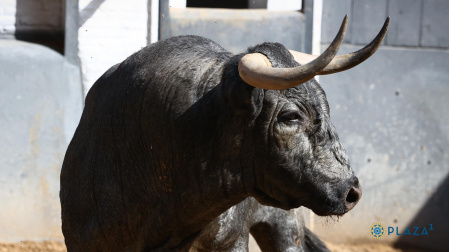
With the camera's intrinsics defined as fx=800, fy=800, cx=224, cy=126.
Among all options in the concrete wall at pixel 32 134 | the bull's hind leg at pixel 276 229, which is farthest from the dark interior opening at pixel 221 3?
the bull's hind leg at pixel 276 229

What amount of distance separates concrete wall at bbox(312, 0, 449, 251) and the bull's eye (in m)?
3.72

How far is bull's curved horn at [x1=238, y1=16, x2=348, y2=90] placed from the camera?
9.55 feet

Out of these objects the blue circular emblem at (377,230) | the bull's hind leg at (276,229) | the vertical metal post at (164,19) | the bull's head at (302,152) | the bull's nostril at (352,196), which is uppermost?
the vertical metal post at (164,19)

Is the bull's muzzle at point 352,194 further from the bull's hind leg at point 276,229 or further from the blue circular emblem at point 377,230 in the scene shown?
the blue circular emblem at point 377,230

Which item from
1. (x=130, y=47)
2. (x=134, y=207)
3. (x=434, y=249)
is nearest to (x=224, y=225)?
(x=134, y=207)

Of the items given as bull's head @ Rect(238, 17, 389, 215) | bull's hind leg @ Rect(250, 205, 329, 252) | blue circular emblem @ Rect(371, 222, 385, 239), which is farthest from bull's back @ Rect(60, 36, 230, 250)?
blue circular emblem @ Rect(371, 222, 385, 239)

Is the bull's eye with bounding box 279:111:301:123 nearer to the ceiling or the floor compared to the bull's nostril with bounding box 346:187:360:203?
nearer to the ceiling

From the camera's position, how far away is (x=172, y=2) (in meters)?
6.58

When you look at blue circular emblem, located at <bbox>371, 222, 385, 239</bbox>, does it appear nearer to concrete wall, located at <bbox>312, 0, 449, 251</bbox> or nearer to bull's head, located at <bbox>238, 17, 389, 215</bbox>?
concrete wall, located at <bbox>312, 0, 449, 251</bbox>

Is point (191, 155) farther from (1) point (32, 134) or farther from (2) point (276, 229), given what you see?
(1) point (32, 134)

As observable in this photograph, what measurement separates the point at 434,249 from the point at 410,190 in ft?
2.01

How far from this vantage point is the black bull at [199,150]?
3195 mm

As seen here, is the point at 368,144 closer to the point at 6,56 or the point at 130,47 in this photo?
the point at 130,47

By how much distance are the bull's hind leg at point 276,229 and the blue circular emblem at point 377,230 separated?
2.91 meters
